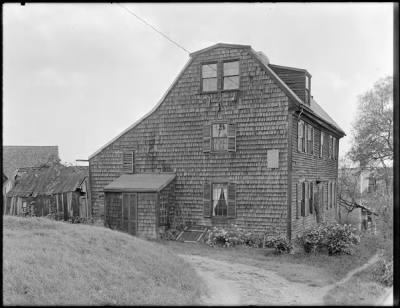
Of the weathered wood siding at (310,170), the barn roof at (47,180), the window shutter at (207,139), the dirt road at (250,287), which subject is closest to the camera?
the dirt road at (250,287)

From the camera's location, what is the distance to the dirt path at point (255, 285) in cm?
648

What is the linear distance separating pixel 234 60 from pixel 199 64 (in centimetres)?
145

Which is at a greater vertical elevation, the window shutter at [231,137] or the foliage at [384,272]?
the window shutter at [231,137]

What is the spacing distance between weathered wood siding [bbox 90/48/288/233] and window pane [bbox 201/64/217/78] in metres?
0.24

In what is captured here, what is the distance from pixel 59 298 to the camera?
5.35 meters

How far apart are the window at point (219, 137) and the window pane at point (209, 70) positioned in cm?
191

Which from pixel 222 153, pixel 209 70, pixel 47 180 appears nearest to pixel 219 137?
pixel 222 153

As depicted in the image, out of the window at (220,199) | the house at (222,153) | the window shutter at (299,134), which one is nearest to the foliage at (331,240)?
the house at (222,153)

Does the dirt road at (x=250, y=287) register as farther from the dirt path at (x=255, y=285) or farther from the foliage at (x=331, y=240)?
the foliage at (x=331, y=240)

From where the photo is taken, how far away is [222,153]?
47.7 ft

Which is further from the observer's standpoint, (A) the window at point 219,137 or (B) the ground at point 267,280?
(A) the window at point 219,137

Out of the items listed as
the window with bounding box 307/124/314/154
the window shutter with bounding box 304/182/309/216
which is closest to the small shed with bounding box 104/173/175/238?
the window shutter with bounding box 304/182/309/216

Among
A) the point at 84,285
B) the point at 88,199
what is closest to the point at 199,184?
the point at 88,199

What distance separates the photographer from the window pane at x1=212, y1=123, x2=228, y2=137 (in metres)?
14.6
